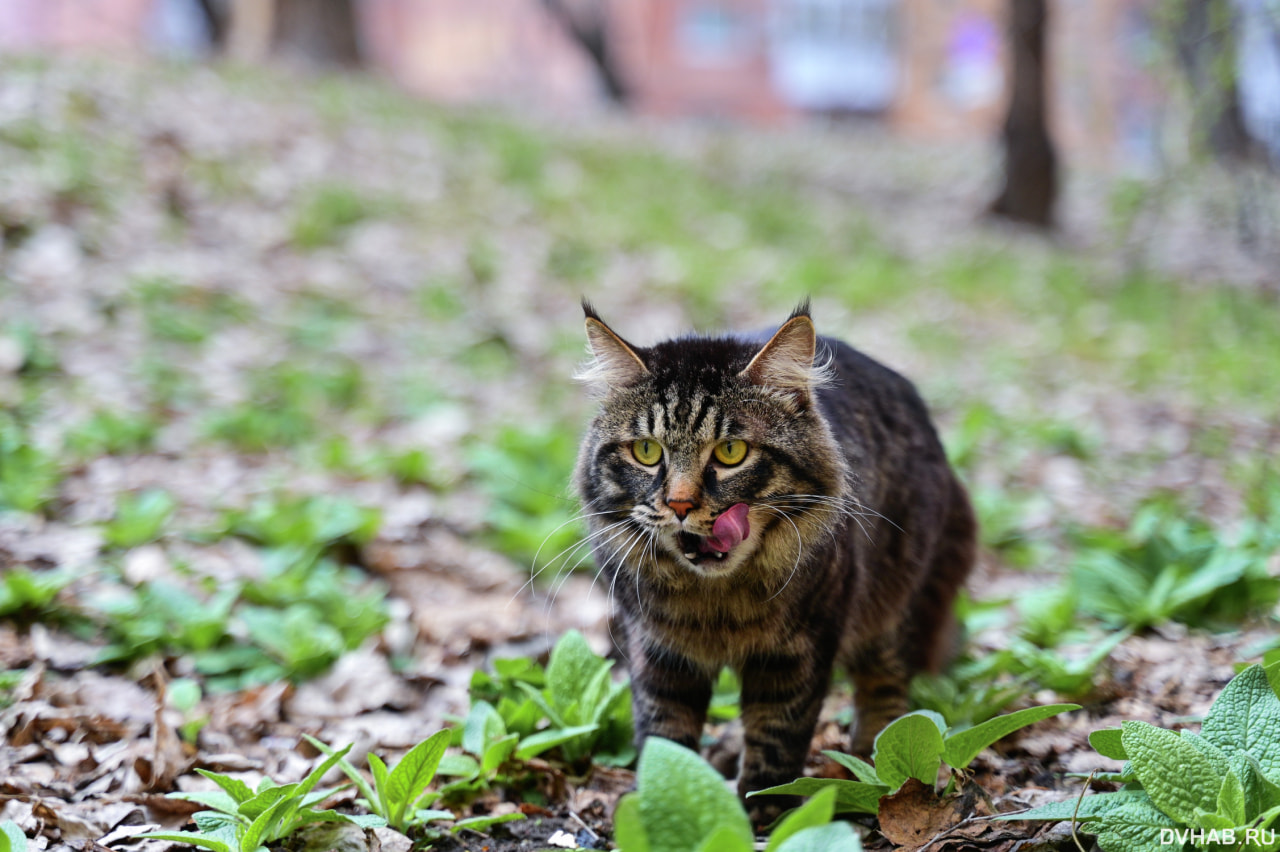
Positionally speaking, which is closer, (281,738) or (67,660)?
(281,738)

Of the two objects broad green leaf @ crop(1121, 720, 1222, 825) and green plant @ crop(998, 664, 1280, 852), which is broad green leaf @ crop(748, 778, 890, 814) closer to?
green plant @ crop(998, 664, 1280, 852)

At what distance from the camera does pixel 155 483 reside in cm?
414

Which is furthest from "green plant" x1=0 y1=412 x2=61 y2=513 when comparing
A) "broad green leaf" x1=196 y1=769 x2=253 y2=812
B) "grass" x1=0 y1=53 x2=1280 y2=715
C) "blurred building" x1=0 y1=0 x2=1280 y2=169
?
"blurred building" x1=0 y1=0 x2=1280 y2=169

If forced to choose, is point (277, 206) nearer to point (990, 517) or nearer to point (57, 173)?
point (57, 173)

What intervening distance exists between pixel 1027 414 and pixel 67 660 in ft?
16.2

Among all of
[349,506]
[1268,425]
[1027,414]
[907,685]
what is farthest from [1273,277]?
[349,506]

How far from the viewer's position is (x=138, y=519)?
3.58 m

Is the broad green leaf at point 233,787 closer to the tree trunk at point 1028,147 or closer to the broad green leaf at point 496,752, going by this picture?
the broad green leaf at point 496,752

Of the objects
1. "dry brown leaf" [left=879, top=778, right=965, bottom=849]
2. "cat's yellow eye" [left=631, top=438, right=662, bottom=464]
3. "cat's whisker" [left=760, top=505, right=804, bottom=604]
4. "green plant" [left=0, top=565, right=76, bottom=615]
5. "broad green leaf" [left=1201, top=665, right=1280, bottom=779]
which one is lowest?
"dry brown leaf" [left=879, top=778, right=965, bottom=849]

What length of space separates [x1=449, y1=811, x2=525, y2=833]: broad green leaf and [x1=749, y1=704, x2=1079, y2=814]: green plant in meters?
0.63

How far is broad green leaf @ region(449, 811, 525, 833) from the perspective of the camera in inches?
84.4

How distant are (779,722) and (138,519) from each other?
2613 millimetres

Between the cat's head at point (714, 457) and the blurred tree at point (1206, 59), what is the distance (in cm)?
242

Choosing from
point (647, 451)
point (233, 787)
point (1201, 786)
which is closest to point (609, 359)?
point (647, 451)
